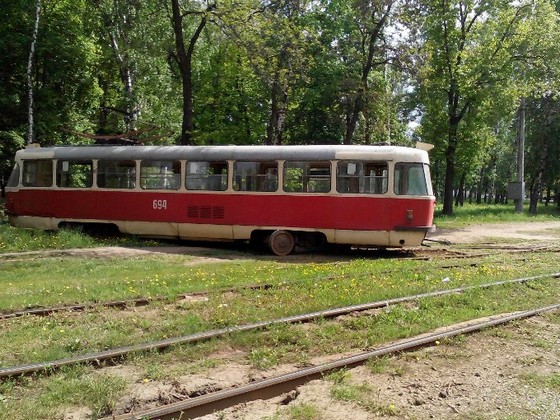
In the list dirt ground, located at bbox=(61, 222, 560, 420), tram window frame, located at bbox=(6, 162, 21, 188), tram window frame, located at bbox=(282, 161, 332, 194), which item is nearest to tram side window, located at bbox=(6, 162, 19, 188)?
tram window frame, located at bbox=(6, 162, 21, 188)

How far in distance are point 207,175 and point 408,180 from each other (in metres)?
5.66

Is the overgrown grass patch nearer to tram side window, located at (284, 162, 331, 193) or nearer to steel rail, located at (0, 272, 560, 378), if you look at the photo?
tram side window, located at (284, 162, 331, 193)

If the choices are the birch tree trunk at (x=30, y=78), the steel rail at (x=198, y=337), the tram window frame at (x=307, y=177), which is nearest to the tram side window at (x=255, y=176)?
the tram window frame at (x=307, y=177)

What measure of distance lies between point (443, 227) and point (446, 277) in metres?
13.0

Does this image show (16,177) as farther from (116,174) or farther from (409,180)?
(409,180)

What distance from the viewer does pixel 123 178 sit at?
16312mm

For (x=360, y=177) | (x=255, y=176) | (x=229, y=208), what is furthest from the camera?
(x=229, y=208)

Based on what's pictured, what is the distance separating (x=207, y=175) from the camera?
1559 centimetres

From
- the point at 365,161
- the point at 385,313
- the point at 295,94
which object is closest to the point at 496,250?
the point at 365,161

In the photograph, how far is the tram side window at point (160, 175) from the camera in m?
15.8

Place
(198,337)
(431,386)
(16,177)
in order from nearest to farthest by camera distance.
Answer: (431,386), (198,337), (16,177)

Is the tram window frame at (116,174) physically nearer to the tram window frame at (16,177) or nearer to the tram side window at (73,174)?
the tram side window at (73,174)

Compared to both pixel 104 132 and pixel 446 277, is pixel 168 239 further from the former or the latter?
pixel 104 132

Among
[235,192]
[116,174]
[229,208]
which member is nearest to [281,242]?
[229,208]
